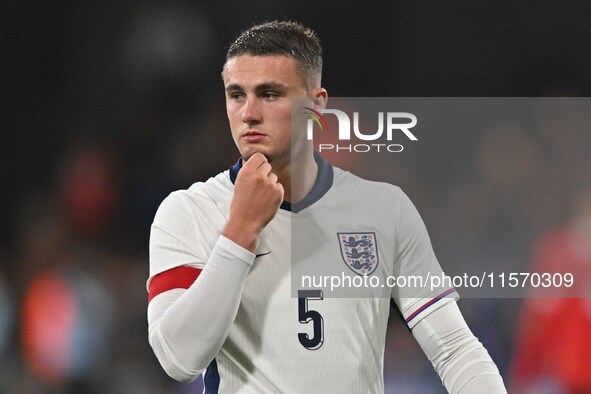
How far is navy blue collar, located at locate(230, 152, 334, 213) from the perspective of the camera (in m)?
2.14

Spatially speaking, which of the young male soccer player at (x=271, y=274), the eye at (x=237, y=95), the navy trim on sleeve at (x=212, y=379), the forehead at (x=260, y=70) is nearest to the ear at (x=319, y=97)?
the young male soccer player at (x=271, y=274)

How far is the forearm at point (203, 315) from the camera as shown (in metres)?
1.72

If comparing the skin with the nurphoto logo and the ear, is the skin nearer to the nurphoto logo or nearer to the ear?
the ear

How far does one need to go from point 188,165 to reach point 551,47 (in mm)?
1767

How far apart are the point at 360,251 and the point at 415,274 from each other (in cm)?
16

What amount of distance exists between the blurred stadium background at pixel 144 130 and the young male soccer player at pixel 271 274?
158 cm

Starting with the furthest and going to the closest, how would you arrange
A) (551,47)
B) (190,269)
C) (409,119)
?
(551,47) < (409,119) < (190,269)

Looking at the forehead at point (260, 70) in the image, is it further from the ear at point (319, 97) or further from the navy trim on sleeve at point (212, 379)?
the navy trim on sleeve at point (212, 379)

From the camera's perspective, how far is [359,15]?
12.3 ft

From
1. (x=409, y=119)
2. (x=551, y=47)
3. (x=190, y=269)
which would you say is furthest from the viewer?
(x=551, y=47)

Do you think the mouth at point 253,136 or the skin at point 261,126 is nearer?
the skin at point 261,126

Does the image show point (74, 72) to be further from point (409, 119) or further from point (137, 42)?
point (409, 119)

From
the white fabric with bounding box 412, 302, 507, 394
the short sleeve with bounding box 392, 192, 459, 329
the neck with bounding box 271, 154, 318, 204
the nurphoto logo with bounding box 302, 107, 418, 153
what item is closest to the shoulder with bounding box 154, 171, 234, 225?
the neck with bounding box 271, 154, 318, 204

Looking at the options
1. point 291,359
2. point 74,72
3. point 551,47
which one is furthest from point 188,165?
point 291,359
